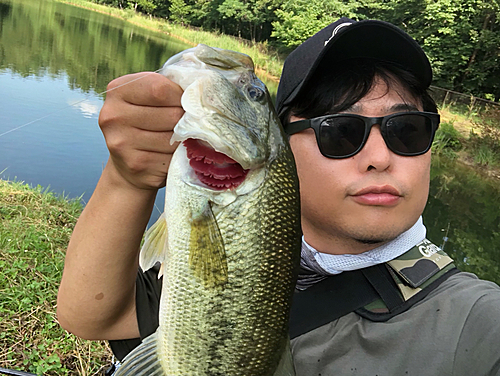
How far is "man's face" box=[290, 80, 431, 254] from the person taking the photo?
1560 mm

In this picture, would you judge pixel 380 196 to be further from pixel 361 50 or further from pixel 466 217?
pixel 466 217

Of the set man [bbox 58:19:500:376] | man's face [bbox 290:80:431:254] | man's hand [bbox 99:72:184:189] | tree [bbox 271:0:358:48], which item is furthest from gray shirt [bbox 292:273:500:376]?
tree [bbox 271:0:358:48]

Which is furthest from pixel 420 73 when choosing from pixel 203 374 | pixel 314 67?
pixel 203 374

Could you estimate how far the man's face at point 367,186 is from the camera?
1.56 m

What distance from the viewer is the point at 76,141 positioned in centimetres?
735

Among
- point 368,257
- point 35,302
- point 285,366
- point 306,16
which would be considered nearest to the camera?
point 285,366

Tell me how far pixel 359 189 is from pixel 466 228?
8351mm

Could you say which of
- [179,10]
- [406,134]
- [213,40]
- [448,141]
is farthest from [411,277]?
[179,10]

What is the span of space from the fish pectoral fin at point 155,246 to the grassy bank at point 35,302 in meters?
1.89

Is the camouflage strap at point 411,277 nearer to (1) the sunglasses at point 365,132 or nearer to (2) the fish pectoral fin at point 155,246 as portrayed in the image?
(1) the sunglasses at point 365,132

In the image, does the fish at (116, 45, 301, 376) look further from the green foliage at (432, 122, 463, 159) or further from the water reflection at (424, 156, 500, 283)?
the green foliage at (432, 122, 463, 159)

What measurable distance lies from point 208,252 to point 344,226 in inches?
26.6

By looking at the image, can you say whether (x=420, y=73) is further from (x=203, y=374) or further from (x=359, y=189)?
(x=203, y=374)

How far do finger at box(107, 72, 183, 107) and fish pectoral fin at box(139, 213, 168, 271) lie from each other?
356 millimetres
